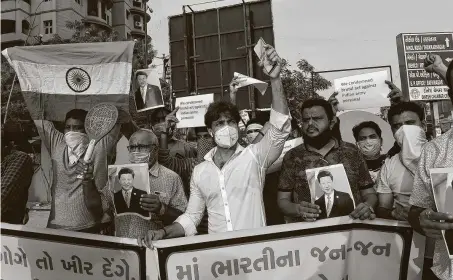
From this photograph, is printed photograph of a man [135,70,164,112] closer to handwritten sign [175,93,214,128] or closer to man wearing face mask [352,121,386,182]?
handwritten sign [175,93,214,128]

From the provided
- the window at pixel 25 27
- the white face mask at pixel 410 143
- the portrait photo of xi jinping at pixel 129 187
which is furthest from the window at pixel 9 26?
the white face mask at pixel 410 143

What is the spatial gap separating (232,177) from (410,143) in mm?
1279

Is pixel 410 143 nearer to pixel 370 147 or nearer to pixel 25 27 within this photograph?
pixel 370 147

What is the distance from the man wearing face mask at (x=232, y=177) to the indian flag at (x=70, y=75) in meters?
1.38

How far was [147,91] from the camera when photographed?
16.2 ft

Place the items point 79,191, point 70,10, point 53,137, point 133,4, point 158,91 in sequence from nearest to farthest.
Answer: point 79,191, point 53,137, point 158,91, point 70,10, point 133,4

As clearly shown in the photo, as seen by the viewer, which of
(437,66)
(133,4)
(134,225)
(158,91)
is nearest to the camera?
(437,66)

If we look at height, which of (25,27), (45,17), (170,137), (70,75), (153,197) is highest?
(45,17)

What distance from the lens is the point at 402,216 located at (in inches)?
110

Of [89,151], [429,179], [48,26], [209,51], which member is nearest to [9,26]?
[48,26]

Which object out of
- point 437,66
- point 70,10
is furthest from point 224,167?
point 70,10

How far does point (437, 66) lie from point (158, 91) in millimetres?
2826

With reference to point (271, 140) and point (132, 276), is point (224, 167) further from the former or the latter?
point (132, 276)

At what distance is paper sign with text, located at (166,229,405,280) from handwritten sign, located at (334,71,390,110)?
319 centimetres
